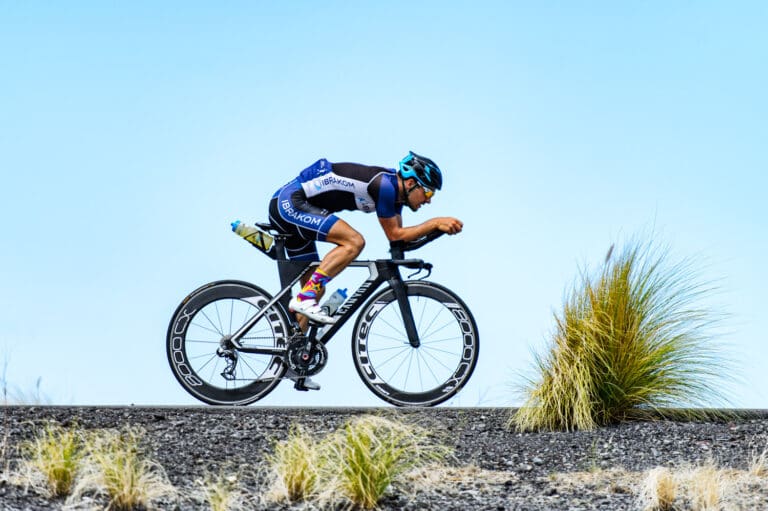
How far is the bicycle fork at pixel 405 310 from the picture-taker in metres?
7.17

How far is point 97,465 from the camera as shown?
505 centimetres

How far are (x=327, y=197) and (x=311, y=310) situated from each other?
83 centimetres

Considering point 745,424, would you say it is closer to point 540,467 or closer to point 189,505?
point 540,467

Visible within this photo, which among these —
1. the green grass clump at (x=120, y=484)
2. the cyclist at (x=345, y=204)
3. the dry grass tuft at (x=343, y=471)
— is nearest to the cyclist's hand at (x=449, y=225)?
the cyclist at (x=345, y=204)

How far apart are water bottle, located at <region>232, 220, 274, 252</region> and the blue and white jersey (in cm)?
47

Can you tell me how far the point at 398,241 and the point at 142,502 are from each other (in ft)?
9.77

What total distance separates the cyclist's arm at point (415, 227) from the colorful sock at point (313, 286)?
0.56 meters

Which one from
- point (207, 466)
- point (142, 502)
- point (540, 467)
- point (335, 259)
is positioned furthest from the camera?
point (335, 259)

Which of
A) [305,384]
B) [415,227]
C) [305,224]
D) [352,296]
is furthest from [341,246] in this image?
[305,384]

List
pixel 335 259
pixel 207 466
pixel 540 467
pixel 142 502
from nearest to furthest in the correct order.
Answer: pixel 142 502
pixel 207 466
pixel 540 467
pixel 335 259

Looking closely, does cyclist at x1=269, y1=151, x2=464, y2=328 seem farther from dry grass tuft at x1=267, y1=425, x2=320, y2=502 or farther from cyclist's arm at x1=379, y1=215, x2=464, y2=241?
dry grass tuft at x1=267, y1=425, x2=320, y2=502

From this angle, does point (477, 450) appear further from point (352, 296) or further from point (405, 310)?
point (352, 296)

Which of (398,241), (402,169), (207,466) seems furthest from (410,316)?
(207,466)

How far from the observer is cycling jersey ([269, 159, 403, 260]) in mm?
7086
